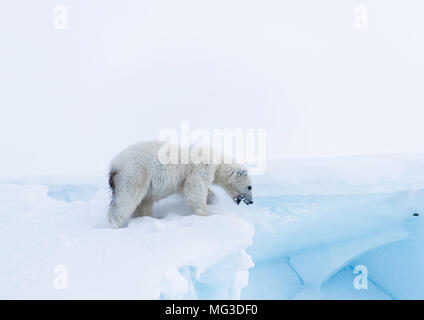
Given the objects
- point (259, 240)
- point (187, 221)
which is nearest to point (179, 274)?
point (187, 221)

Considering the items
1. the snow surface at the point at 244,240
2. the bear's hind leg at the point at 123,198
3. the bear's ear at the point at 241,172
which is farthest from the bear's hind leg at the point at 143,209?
the bear's ear at the point at 241,172

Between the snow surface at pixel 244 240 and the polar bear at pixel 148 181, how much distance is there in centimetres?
15

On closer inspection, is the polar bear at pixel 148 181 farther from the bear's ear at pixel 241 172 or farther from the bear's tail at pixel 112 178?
the bear's ear at pixel 241 172

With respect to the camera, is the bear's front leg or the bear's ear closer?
the bear's front leg

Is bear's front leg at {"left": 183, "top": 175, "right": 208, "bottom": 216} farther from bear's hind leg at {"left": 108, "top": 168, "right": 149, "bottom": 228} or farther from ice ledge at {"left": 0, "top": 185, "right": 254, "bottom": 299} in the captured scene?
bear's hind leg at {"left": 108, "top": 168, "right": 149, "bottom": 228}

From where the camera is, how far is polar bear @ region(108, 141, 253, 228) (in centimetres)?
279

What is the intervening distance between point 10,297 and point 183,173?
5.23ft

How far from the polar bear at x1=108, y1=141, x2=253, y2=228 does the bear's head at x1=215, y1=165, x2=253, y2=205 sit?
0.18 ft

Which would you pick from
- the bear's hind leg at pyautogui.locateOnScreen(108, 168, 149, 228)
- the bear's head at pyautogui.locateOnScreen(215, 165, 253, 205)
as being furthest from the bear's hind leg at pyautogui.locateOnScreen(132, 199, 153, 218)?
the bear's head at pyautogui.locateOnScreen(215, 165, 253, 205)

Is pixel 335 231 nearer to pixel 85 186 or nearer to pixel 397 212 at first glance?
pixel 397 212

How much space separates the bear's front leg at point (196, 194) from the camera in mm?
3012

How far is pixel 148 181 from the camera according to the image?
2916 millimetres

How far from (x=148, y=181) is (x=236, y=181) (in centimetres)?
93

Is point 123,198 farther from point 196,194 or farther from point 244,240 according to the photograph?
point 244,240
